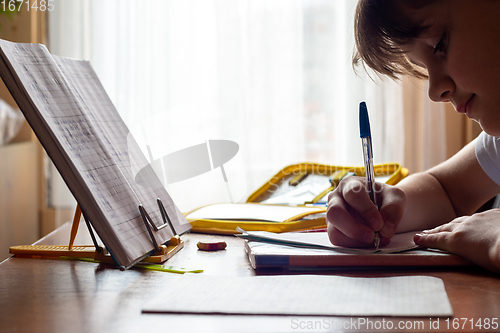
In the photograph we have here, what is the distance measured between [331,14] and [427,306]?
7.25 feet

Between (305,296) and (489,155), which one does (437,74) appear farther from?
(305,296)

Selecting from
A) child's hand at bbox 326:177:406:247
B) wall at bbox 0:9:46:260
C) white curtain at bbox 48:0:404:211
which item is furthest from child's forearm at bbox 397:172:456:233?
wall at bbox 0:9:46:260

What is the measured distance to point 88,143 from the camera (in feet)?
2.08

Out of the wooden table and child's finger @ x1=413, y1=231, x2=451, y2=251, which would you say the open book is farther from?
child's finger @ x1=413, y1=231, x2=451, y2=251

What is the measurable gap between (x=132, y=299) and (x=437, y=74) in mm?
532

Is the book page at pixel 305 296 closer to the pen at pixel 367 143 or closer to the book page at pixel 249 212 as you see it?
the pen at pixel 367 143

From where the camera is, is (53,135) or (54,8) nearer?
(53,135)

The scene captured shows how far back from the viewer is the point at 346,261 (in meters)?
0.59

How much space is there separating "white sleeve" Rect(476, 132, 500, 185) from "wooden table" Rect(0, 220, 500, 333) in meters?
0.40

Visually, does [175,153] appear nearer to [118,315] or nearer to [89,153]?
[89,153]

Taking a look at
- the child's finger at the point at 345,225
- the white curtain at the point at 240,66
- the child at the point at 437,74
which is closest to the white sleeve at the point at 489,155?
the child at the point at 437,74

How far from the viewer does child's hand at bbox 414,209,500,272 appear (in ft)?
1.85

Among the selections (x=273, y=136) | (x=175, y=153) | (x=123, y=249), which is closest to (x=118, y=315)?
(x=123, y=249)

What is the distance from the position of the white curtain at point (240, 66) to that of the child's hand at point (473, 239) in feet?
5.78
